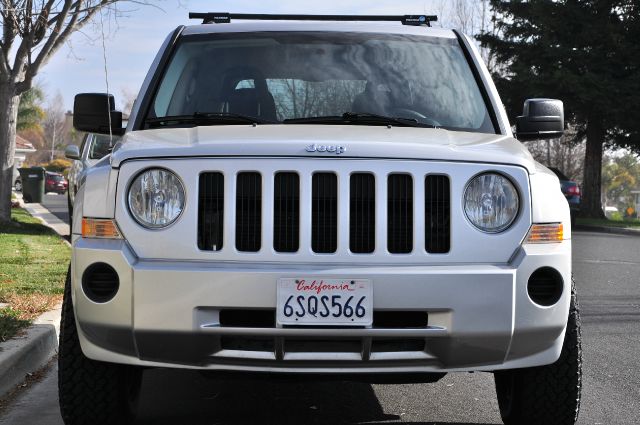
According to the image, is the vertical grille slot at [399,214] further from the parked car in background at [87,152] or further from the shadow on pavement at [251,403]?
the parked car in background at [87,152]

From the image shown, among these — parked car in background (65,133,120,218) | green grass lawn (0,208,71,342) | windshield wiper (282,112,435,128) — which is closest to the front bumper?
windshield wiper (282,112,435,128)

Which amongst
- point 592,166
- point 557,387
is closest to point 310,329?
point 557,387

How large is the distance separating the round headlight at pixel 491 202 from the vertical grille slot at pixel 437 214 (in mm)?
86

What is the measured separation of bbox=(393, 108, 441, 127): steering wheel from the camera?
5039mm

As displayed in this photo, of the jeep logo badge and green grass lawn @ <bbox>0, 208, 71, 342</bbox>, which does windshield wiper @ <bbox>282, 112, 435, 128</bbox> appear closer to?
the jeep logo badge

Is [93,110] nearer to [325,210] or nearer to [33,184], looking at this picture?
[325,210]

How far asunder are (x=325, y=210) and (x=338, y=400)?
5.40 ft

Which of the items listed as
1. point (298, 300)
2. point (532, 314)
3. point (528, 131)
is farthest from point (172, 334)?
point (528, 131)

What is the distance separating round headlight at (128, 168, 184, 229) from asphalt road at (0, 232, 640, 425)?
1184 millimetres

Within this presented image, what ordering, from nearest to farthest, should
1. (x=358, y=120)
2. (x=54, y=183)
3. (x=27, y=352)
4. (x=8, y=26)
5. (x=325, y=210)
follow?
1. (x=325, y=210)
2. (x=358, y=120)
3. (x=27, y=352)
4. (x=8, y=26)
5. (x=54, y=183)

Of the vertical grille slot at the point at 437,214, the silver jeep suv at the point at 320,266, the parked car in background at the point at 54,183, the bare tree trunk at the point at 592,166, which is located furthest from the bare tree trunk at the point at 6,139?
the parked car in background at the point at 54,183

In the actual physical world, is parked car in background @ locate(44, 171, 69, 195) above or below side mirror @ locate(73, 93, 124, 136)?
below

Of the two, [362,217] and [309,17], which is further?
[309,17]

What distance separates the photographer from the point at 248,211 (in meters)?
4.08
